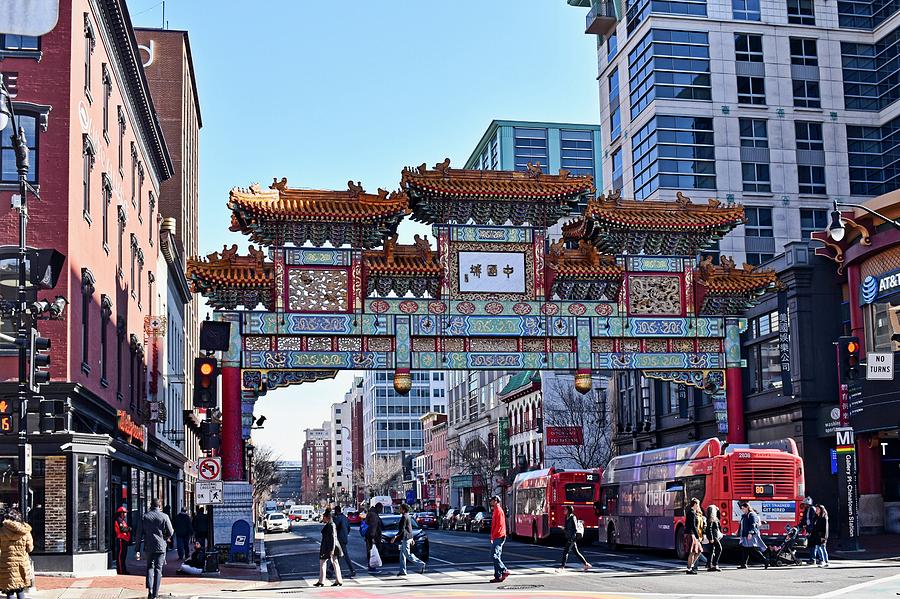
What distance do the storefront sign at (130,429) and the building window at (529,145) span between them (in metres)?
106

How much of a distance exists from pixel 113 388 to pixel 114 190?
7.02m

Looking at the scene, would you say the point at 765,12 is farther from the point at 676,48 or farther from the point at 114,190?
the point at 114,190

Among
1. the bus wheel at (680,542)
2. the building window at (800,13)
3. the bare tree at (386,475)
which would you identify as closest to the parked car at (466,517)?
the bus wheel at (680,542)

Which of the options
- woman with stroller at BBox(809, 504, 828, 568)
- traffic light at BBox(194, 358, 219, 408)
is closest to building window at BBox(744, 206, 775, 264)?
woman with stroller at BBox(809, 504, 828, 568)

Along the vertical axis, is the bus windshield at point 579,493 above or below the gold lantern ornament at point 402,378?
below

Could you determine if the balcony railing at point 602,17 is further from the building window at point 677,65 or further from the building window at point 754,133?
the building window at point 754,133

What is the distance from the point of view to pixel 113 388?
3797 centimetres

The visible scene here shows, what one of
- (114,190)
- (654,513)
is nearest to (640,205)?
(654,513)

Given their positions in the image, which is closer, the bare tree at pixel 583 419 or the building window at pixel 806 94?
the building window at pixel 806 94

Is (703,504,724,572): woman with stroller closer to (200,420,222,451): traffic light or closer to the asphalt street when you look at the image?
the asphalt street

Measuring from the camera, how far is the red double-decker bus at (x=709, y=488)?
3128 centimetres

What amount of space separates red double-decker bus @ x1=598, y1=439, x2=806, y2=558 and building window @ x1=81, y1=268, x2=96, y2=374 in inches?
713

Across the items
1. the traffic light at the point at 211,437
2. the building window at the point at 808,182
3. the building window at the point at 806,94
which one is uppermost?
the building window at the point at 806,94

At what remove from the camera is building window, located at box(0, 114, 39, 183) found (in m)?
30.0
